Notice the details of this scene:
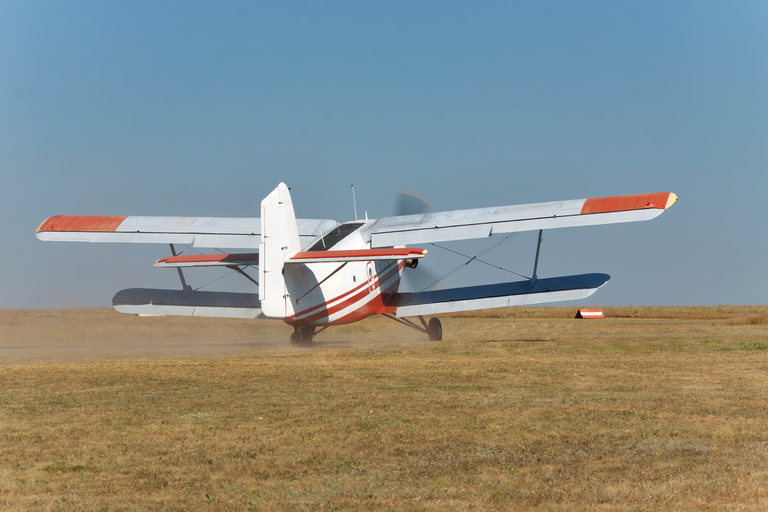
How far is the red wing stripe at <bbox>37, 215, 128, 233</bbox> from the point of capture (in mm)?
18737

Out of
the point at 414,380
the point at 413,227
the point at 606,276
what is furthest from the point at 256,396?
the point at 606,276

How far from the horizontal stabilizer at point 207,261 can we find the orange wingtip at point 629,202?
8.14m

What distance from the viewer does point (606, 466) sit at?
18.8 ft

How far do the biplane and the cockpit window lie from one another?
1.2 inches

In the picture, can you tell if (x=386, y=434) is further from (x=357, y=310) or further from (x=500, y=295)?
(x=500, y=295)

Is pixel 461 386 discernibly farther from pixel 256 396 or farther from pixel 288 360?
pixel 288 360

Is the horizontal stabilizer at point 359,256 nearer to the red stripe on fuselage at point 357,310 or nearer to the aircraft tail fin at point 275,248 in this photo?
the aircraft tail fin at point 275,248

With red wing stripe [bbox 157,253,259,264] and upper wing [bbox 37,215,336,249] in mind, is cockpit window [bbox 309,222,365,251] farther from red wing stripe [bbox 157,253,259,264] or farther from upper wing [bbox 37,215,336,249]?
red wing stripe [bbox 157,253,259,264]

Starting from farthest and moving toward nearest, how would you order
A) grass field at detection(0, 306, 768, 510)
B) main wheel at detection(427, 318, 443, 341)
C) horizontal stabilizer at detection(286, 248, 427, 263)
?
main wheel at detection(427, 318, 443, 341)
horizontal stabilizer at detection(286, 248, 427, 263)
grass field at detection(0, 306, 768, 510)

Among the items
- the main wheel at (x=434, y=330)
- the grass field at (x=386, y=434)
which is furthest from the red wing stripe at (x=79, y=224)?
the main wheel at (x=434, y=330)

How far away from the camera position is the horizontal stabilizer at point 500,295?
18.8 meters

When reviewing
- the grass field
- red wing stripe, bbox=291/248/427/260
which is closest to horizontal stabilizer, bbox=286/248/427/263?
red wing stripe, bbox=291/248/427/260

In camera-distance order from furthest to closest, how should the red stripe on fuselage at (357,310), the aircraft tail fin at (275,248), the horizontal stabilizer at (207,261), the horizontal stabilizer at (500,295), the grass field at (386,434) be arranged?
the horizontal stabilizer at (500,295)
the red stripe on fuselage at (357,310)
the horizontal stabilizer at (207,261)
the aircraft tail fin at (275,248)
the grass field at (386,434)

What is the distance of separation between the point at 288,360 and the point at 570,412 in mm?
7864
